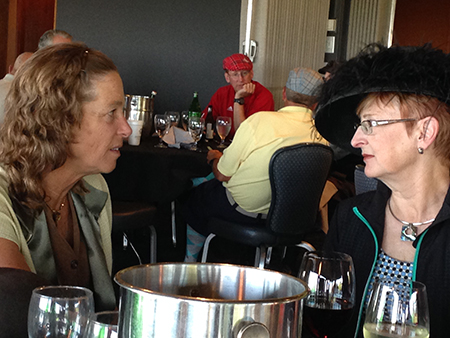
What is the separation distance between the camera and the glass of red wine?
1.04 metres

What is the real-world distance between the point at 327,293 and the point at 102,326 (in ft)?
1.58

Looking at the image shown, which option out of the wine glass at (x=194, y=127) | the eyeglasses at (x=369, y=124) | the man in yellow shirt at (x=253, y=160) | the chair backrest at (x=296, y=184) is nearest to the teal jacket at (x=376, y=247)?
the eyeglasses at (x=369, y=124)

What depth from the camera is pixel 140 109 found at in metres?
4.17

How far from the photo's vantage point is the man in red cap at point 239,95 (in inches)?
202

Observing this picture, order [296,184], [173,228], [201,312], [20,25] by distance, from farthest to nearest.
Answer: [20,25] → [173,228] → [296,184] → [201,312]

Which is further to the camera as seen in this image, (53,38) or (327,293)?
(53,38)

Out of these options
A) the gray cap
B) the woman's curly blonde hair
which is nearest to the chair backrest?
the gray cap

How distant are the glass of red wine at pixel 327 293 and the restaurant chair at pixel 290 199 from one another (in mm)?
1848

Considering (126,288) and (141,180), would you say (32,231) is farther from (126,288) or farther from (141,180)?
(141,180)

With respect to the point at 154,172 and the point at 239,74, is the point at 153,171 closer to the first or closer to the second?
the point at 154,172

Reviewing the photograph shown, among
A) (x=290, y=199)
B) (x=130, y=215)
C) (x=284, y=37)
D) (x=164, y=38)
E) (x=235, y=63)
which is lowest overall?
(x=130, y=215)

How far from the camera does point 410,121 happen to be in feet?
4.95

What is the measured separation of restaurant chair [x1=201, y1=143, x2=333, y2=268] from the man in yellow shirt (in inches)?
7.2

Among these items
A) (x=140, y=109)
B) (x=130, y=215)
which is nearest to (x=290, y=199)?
(x=130, y=215)
